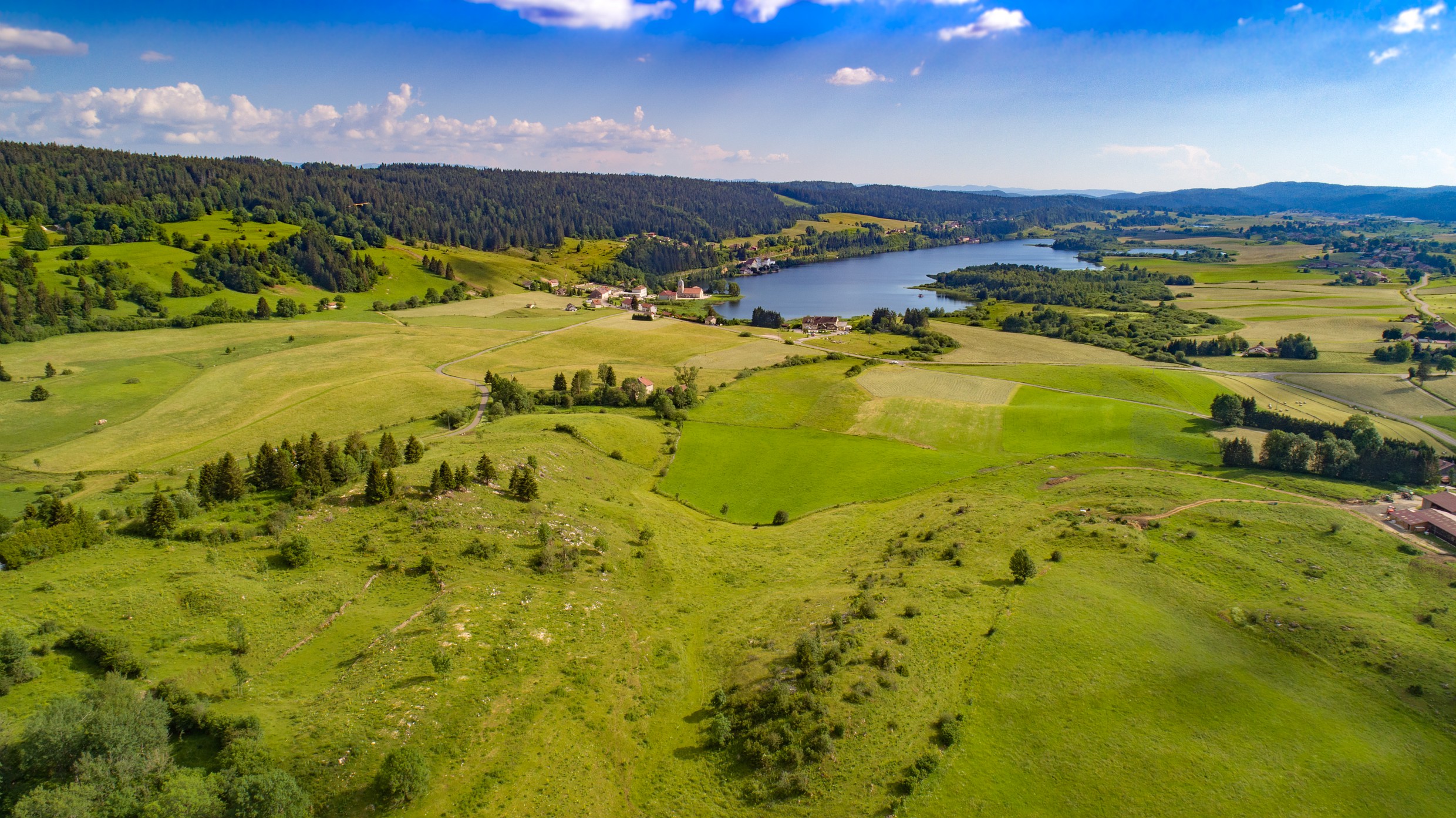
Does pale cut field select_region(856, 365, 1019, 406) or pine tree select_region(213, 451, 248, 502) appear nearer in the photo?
pine tree select_region(213, 451, 248, 502)

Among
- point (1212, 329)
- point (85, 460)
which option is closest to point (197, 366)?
point (85, 460)

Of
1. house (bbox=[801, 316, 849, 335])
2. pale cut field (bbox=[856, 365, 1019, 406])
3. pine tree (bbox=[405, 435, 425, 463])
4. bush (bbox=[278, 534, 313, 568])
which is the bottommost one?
pale cut field (bbox=[856, 365, 1019, 406])

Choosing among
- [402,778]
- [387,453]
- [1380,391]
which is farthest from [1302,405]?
[387,453]

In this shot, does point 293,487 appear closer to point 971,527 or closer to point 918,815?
point 918,815

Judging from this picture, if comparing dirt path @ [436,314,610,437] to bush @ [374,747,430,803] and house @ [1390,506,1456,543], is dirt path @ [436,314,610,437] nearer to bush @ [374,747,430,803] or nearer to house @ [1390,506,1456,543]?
bush @ [374,747,430,803]

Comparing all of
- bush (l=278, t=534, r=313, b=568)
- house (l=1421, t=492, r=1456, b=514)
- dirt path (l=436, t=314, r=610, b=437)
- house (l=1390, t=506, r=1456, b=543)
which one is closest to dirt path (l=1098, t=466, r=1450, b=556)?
house (l=1390, t=506, r=1456, b=543)

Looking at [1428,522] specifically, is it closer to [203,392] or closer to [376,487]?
[376,487]
